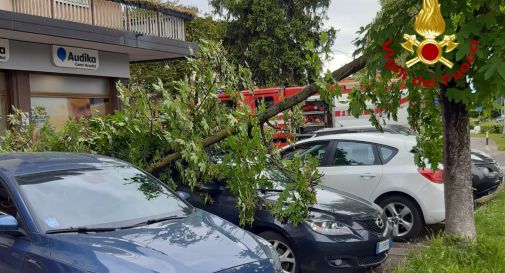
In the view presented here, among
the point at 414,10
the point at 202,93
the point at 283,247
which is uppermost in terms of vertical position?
the point at 414,10

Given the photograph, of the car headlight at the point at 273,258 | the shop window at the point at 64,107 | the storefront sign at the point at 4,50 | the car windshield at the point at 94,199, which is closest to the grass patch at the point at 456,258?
the car headlight at the point at 273,258

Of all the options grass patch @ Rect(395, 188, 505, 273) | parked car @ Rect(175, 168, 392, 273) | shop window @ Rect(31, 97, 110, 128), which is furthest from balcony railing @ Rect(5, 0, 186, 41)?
grass patch @ Rect(395, 188, 505, 273)

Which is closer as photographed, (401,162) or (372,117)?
(372,117)

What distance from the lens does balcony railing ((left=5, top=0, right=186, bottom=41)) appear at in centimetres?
1083

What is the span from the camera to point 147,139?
6719 mm

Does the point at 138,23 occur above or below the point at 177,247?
above

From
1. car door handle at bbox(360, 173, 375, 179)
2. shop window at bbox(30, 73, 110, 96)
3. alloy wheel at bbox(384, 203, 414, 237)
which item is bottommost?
alloy wheel at bbox(384, 203, 414, 237)

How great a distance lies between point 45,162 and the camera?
14.8ft

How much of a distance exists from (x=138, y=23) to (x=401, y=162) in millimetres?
8307

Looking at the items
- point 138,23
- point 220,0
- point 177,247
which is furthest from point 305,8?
point 177,247

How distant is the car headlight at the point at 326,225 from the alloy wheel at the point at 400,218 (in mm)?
2217

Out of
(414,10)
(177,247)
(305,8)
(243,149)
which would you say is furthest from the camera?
(305,8)

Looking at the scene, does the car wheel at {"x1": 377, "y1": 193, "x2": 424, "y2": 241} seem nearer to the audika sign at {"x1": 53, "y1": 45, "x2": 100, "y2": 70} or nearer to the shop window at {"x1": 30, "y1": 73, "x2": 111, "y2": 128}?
the shop window at {"x1": 30, "y1": 73, "x2": 111, "y2": 128}

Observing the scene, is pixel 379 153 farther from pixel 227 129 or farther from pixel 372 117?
pixel 227 129
